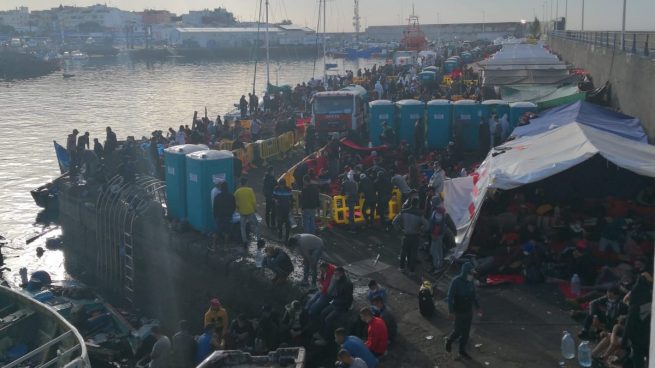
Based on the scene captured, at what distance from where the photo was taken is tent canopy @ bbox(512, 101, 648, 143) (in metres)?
15.7

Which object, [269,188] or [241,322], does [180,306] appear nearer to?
[269,188]

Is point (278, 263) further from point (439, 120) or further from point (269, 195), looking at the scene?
point (439, 120)

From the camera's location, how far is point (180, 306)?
49.6 feet

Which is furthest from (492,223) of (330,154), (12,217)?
(12,217)

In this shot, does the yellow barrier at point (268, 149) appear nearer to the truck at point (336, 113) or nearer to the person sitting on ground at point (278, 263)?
the truck at point (336, 113)

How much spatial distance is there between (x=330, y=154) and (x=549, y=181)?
22.3ft

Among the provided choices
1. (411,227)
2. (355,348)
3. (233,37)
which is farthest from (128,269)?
(233,37)

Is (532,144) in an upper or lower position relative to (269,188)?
upper

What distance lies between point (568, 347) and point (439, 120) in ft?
44.2

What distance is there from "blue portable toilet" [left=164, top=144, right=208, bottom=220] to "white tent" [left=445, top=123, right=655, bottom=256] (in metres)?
5.96

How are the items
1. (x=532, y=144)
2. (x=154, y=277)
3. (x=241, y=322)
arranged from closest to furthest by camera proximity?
(x=241, y=322)
(x=532, y=144)
(x=154, y=277)

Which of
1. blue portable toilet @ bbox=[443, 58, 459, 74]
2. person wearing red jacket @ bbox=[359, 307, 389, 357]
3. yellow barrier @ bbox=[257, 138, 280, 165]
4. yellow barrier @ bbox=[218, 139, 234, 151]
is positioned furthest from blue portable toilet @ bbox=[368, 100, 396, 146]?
blue portable toilet @ bbox=[443, 58, 459, 74]

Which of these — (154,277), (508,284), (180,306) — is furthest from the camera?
(154,277)

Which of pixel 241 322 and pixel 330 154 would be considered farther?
pixel 330 154
